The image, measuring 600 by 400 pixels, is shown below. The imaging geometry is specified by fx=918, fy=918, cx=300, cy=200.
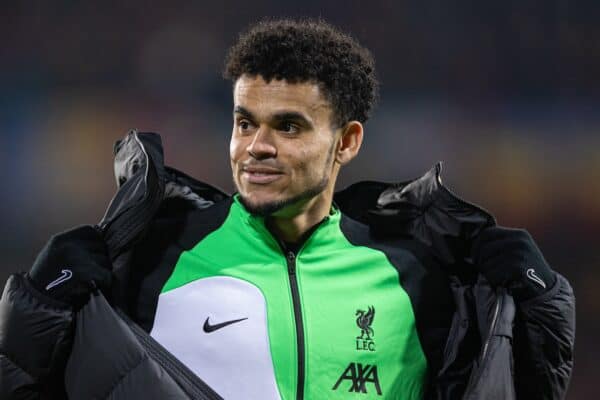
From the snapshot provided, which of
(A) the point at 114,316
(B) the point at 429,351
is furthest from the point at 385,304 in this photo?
(A) the point at 114,316

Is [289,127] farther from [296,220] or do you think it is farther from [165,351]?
[165,351]

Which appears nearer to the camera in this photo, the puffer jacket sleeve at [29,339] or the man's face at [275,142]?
the puffer jacket sleeve at [29,339]

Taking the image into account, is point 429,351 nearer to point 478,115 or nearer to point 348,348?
point 348,348

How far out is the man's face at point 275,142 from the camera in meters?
1.64

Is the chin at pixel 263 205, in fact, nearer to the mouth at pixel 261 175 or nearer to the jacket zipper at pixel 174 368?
the mouth at pixel 261 175

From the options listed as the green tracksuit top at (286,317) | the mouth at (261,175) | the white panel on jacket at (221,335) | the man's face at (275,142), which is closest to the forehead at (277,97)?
the man's face at (275,142)

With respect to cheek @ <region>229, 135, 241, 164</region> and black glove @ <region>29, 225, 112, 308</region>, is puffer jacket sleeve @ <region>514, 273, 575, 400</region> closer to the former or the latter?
cheek @ <region>229, 135, 241, 164</region>

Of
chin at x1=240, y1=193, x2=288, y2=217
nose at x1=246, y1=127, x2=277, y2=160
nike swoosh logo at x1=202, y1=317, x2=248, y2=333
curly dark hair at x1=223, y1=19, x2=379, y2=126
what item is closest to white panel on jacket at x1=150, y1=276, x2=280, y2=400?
nike swoosh logo at x1=202, y1=317, x2=248, y2=333

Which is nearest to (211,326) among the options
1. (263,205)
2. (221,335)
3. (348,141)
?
(221,335)

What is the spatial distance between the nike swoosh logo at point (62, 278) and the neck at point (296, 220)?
0.43m

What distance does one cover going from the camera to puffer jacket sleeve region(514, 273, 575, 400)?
1.57 meters

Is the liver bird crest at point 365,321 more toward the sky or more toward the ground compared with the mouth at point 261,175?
more toward the ground

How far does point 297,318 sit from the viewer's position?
164 centimetres

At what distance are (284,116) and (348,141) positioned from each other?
0.22 metres
